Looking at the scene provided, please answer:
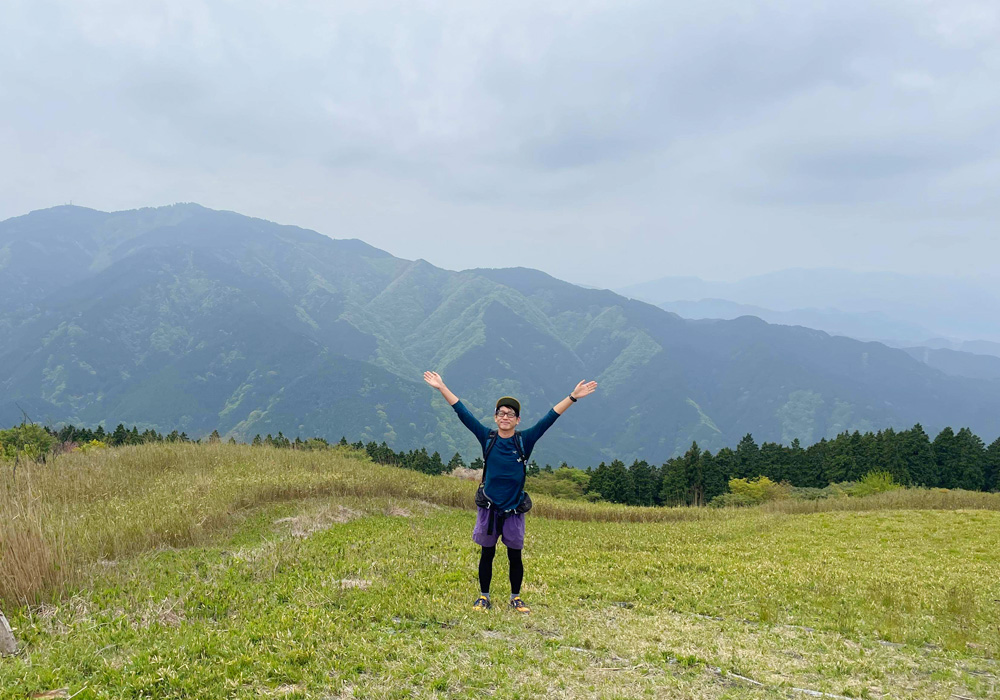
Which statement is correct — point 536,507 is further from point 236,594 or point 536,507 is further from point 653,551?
point 236,594

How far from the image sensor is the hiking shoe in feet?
27.9

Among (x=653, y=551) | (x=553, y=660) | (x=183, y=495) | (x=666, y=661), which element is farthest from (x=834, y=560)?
(x=183, y=495)

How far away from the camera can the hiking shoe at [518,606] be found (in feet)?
27.9

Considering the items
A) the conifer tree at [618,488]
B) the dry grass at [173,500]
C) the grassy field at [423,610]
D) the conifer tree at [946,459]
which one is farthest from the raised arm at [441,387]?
the conifer tree at [946,459]

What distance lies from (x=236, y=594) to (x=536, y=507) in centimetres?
2035

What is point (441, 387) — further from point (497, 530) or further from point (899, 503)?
point (899, 503)

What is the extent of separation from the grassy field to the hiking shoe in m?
0.19

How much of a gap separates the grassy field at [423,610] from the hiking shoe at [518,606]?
191mm

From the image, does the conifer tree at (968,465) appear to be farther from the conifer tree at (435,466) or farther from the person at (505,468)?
the person at (505,468)

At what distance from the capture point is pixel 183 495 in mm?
15812

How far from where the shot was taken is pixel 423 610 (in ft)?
27.4

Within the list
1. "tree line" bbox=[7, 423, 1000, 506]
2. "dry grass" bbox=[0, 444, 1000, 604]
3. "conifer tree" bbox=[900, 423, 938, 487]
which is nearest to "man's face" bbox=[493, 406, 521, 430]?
"dry grass" bbox=[0, 444, 1000, 604]

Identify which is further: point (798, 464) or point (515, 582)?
point (798, 464)

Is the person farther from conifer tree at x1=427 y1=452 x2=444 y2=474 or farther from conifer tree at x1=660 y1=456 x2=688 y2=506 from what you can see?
conifer tree at x1=660 y1=456 x2=688 y2=506
